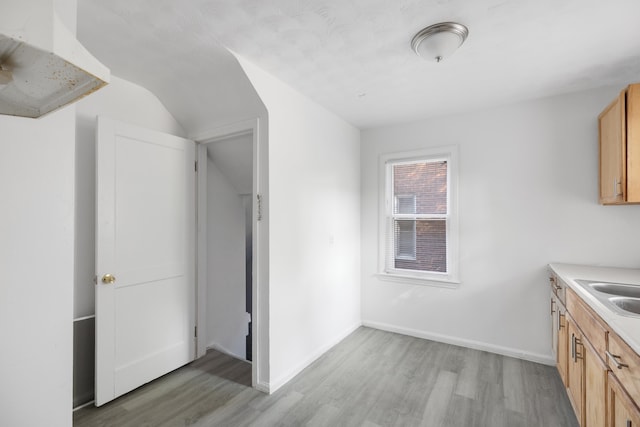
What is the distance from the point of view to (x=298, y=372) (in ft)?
8.86

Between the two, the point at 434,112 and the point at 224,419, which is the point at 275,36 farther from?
the point at 224,419

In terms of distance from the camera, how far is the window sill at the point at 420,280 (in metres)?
3.28

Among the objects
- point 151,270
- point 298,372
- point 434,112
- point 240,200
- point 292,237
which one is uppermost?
point 434,112

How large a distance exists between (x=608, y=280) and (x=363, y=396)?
1.91 metres

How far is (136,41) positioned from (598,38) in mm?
2901

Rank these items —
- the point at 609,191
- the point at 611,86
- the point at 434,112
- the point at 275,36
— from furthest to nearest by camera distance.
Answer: the point at 434,112 < the point at 611,86 < the point at 609,191 < the point at 275,36

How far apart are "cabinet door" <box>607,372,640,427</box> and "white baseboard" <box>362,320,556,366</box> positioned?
1710 mm

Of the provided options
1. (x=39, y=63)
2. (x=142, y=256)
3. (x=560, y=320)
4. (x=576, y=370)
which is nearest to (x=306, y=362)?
(x=142, y=256)

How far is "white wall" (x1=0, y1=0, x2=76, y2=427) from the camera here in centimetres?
133

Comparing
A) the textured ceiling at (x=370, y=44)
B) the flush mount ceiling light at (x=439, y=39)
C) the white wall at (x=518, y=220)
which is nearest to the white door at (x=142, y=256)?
the textured ceiling at (x=370, y=44)

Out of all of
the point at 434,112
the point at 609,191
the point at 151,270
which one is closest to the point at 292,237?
the point at 151,270

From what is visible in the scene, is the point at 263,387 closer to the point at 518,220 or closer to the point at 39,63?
the point at 39,63

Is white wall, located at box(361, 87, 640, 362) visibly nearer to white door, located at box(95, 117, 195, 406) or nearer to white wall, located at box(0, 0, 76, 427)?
white door, located at box(95, 117, 195, 406)

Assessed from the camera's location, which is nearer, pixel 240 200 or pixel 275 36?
pixel 275 36
